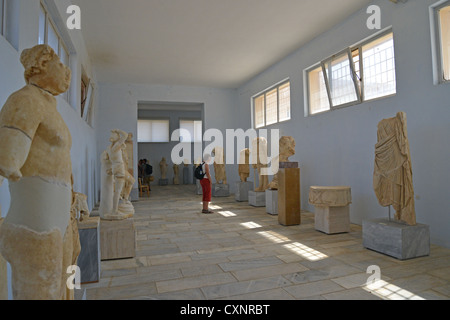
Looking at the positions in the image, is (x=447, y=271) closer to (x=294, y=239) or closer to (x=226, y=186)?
(x=294, y=239)

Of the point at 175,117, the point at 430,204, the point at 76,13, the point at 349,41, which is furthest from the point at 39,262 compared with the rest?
the point at 175,117

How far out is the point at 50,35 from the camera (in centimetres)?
450

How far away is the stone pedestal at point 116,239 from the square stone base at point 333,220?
3256mm

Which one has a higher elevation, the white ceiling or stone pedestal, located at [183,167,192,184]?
the white ceiling

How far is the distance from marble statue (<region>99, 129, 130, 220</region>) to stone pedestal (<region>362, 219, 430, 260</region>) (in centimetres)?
353

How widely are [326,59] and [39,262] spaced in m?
6.87

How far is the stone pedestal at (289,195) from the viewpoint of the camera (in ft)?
18.8

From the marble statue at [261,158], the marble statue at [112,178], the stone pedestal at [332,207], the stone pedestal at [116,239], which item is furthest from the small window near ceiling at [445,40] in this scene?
the stone pedestal at [116,239]

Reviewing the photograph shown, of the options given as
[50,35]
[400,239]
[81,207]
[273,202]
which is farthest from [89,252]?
[273,202]

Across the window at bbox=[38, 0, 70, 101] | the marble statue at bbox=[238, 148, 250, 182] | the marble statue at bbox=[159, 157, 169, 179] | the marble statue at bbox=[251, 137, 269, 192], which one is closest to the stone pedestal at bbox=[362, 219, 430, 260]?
the marble statue at bbox=[251, 137, 269, 192]

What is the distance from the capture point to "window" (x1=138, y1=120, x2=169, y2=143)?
18047 mm

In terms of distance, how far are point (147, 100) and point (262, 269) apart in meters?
9.46

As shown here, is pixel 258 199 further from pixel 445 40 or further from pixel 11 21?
pixel 11 21

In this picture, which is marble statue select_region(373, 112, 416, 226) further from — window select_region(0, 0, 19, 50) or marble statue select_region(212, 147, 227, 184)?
marble statue select_region(212, 147, 227, 184)
